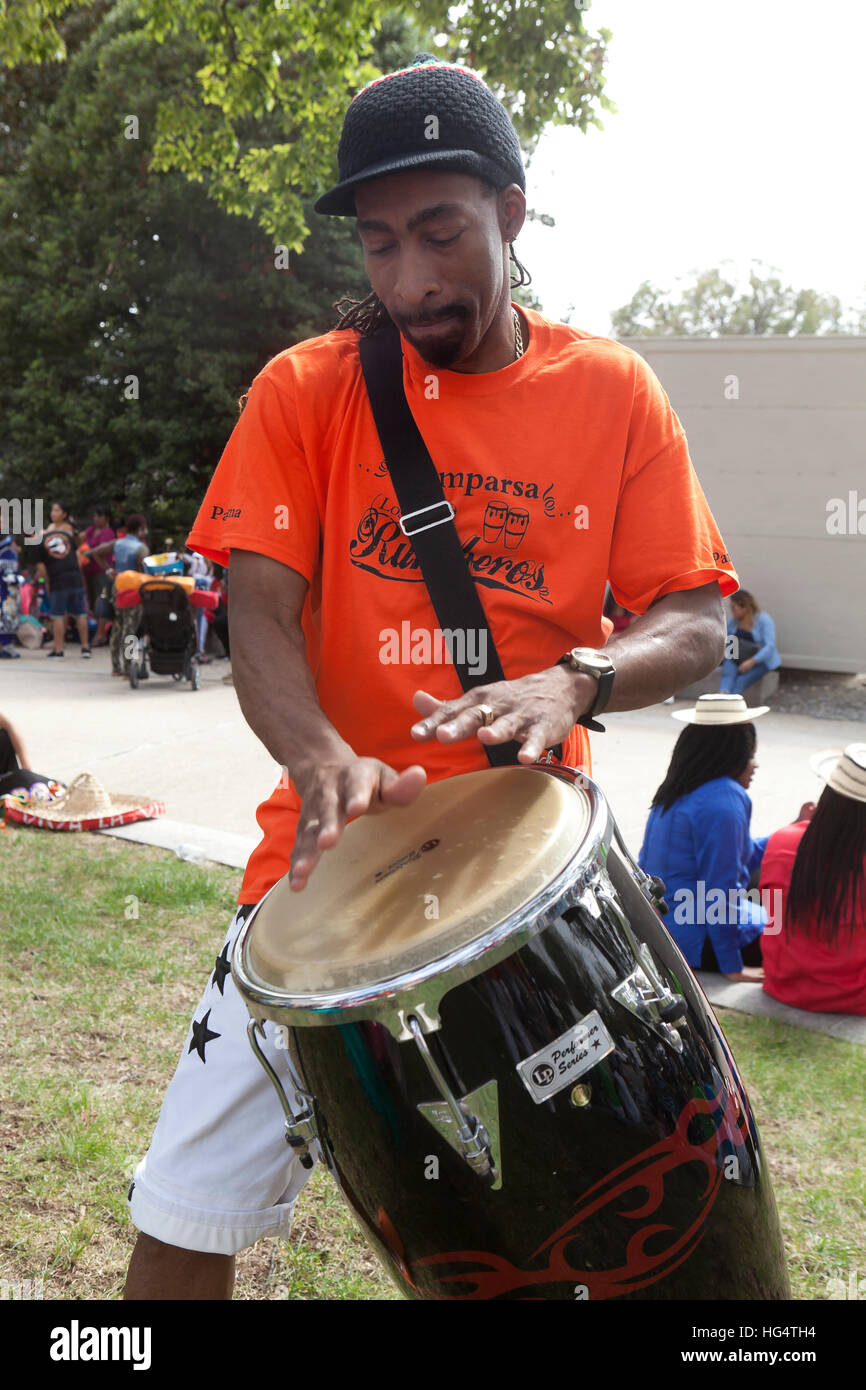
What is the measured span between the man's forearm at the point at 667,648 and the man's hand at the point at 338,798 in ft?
1.37

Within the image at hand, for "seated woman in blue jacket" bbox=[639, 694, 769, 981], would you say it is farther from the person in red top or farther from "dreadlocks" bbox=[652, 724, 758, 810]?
the person in red top

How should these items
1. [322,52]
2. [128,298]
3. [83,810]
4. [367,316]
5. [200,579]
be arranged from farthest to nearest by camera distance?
[128,298] → [200,579] → [322,52] → [83,810] → [367,316]

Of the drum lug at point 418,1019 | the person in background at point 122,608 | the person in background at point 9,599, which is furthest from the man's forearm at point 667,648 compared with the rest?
the person in background at point 9,599

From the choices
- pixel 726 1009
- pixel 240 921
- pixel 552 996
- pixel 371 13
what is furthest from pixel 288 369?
pixel 371 13

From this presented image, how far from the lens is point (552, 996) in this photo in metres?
1.46

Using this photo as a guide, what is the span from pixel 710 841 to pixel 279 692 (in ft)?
9.80

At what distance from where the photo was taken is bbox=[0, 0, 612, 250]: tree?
6863mm

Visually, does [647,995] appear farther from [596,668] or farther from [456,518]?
[456,518]

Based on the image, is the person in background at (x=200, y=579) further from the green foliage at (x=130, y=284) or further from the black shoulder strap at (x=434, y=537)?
the black shoulder strap at (x=434, y=537)

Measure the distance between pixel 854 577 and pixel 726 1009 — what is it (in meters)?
9.02

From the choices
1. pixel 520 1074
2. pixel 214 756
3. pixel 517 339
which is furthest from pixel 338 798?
pixel 214 756

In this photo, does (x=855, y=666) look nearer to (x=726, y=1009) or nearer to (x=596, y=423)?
(x=726, y=1009)

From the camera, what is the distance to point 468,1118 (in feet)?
4.74

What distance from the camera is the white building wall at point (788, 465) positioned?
39.7 feet
